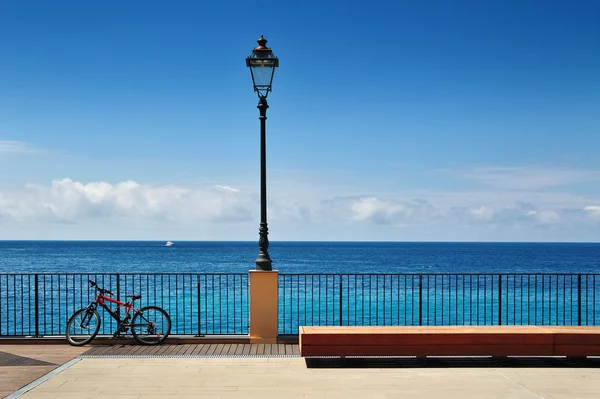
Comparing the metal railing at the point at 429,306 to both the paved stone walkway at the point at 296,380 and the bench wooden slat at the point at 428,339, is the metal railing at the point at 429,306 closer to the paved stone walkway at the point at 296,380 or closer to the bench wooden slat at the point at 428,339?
the bench wooden slat at the point at 428,339

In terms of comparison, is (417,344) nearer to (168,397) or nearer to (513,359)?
(513,359)

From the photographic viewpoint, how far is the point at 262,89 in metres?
10.7

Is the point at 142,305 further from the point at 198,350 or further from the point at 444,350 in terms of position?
the point at 444,350

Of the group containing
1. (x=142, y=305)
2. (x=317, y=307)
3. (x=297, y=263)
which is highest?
(x=142, y=305)

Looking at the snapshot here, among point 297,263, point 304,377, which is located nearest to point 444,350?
point 304,377

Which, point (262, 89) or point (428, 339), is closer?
point (428, 339)

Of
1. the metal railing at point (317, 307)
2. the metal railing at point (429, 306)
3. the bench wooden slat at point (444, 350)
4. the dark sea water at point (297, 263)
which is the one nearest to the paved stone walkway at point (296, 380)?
the bench wooden slat at point (444, 350)

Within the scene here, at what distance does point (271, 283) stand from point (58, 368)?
335 cm

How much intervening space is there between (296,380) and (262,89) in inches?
188

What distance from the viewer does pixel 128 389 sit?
305 inches

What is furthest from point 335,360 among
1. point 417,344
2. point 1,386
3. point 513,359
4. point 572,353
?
point 1,386

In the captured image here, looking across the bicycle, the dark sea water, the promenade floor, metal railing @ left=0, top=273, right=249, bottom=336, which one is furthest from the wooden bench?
the dark sea water

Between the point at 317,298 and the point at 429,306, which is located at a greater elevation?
the point at 317,298

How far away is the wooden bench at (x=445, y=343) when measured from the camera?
29.3 ft
